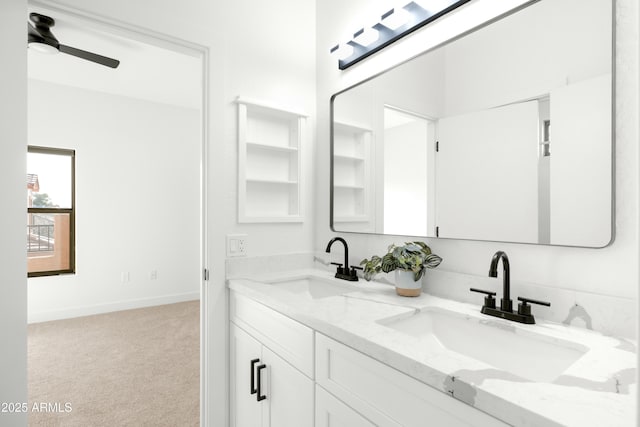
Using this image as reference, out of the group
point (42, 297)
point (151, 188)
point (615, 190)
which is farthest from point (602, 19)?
point (42, 297)

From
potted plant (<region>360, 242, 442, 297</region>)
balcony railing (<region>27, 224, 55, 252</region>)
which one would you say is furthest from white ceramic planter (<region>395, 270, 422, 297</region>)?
balcony railing (<region>27, 224, 55, 252</region>)

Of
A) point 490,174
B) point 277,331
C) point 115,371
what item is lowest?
point 115,371

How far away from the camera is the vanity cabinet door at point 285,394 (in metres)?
1.09

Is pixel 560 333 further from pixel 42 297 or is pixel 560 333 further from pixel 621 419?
pixel 42 297

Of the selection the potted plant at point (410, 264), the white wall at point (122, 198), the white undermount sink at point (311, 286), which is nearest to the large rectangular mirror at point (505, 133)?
the potted plant at point (410, 264)

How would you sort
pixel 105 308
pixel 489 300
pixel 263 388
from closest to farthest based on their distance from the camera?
pixel 489 300
pixel 263 388
pixel 105 308

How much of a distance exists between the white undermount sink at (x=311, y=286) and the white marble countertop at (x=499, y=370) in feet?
1.30

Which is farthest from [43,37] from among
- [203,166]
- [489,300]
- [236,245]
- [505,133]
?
[489,300]

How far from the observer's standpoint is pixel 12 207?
3.98 ft

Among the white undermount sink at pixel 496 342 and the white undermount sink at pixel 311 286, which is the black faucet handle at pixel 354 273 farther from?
the white undermount sink at pixel 496 342

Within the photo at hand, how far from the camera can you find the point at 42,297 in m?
3.69

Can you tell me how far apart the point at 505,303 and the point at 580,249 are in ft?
0.87

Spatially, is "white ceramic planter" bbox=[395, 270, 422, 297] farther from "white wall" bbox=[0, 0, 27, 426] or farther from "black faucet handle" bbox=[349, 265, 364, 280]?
"white wall" bbox=[0, 0, 27, 426]

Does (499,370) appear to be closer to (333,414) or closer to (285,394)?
(333,414)
